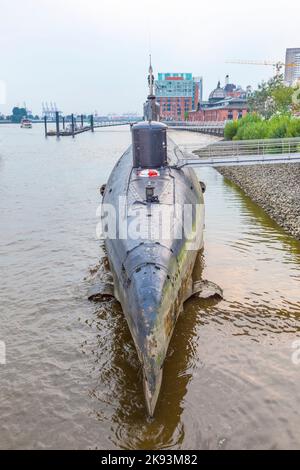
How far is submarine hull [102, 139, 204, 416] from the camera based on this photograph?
9000 millimetres

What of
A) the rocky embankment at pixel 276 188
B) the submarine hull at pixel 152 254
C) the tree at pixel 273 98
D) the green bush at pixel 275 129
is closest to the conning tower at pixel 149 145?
the submarine hull at pixel 152 254

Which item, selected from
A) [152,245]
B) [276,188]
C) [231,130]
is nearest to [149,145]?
[152,245]

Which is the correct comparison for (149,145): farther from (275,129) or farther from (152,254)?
(275,129)

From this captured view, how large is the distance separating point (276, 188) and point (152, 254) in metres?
22.5

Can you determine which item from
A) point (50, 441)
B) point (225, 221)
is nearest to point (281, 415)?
point (50, 441)

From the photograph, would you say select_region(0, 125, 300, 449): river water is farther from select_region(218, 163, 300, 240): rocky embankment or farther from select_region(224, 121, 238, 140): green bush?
select_region(224, 121, 238, 140): green bush

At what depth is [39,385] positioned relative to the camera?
10.4 m

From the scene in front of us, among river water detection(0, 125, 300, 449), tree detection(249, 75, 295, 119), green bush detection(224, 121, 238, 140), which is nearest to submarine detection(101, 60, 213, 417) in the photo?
river water detection(0, 125, 300, 449)

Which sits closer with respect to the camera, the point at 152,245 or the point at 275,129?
the point at 152,245

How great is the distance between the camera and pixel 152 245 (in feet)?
37.0

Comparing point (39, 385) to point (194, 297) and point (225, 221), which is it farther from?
point (225, 221)

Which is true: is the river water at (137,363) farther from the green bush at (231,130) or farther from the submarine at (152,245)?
the green bush at (231,130)

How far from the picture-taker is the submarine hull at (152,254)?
Answer: 9.00 m

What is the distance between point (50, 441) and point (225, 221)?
18.8 metres
